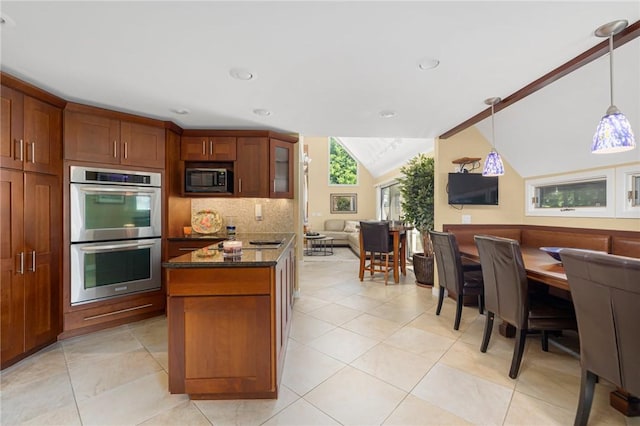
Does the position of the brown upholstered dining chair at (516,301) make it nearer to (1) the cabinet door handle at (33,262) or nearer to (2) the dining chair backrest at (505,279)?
(2) the dining chair backrest at (505,279)

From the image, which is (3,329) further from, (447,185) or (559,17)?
(447,185)

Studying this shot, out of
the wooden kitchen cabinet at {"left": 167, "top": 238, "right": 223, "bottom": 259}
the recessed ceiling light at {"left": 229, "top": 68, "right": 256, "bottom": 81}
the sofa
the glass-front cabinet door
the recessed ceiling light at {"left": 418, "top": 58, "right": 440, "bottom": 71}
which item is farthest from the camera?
the sofa

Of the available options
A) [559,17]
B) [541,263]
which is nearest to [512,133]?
[541,263]

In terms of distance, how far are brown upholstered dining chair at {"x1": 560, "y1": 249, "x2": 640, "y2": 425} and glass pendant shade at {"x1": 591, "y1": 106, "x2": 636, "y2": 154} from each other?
68cm

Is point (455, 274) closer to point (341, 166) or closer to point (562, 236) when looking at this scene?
point (562, 236)

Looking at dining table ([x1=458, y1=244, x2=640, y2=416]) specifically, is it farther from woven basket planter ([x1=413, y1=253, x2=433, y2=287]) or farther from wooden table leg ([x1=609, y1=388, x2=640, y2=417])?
woven basket planter ([x1=413, y1=253, x2=433, y2=287])

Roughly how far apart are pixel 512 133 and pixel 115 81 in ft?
13.4

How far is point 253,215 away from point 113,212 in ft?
5.14

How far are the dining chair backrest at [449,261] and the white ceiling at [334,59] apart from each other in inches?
52.9

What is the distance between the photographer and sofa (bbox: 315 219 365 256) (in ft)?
26.8

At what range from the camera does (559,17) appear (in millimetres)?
1477

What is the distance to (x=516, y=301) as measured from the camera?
1998 mm

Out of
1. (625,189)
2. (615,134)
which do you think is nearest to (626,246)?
(625,189)

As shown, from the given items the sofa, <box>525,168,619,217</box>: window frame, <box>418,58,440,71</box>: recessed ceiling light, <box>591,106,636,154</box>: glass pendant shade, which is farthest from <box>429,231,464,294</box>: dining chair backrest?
the sofa
